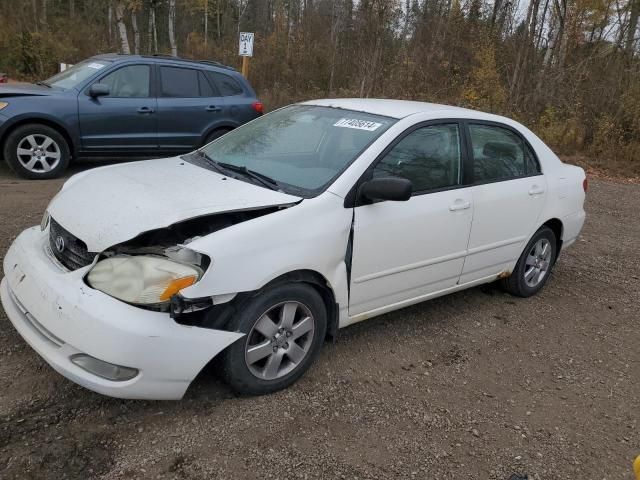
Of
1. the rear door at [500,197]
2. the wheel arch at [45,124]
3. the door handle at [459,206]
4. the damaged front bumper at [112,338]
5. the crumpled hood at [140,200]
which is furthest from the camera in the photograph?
the wheel arch at [45,124]

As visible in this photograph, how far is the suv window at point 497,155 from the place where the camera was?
4.12m

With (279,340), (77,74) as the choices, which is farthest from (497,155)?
(77,74)

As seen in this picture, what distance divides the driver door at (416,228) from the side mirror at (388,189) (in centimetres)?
12

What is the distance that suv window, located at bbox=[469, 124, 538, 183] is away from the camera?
4.12 metres

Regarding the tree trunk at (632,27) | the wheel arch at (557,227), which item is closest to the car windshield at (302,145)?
the wheel arch at (557,227)

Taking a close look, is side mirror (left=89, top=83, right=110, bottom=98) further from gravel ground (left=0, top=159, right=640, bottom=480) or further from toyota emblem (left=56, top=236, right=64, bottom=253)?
toyota emblem (left=56, top=236, right=64, bottom=253)

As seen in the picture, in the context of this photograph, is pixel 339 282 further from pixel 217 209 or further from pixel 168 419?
pixel 168 419

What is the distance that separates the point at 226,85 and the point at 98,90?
200cm

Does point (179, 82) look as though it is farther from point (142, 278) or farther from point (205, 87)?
point (142, 278)

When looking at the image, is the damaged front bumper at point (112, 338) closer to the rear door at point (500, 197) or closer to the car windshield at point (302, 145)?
the car windshield at point (302, 145)

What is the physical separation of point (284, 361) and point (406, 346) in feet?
3.53

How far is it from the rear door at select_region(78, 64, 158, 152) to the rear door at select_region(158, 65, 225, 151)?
0.52 ft

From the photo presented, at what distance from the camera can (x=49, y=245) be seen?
3135mm

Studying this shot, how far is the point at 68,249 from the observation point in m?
2.95
